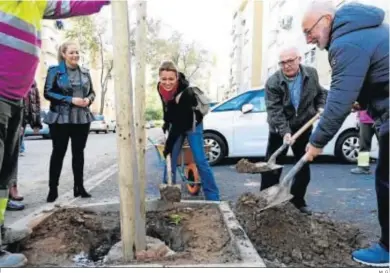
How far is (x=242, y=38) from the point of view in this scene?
48.2 metres

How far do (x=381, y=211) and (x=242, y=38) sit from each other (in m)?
46.7

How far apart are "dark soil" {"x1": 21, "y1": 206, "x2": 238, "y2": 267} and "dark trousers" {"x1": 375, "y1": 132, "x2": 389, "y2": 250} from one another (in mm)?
1090

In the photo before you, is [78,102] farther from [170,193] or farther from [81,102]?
[170,193]

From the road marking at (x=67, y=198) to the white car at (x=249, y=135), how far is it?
210 centimetres

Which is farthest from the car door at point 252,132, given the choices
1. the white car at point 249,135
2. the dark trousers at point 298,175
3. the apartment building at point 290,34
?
the dark trousers at point 298,175

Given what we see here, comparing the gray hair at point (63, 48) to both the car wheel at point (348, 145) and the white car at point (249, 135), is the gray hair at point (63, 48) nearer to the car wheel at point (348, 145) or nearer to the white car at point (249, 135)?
→ the white car at point (249, 135)

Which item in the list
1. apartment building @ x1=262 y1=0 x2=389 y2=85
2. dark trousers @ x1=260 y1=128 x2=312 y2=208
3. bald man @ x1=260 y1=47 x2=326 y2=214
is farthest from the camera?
apartment building @ x1=262 y1=0 x2=389 y2=85

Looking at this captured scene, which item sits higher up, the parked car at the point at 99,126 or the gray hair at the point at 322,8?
the gray hair at the point at 322,8

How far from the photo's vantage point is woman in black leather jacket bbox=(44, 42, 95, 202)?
4.98 m

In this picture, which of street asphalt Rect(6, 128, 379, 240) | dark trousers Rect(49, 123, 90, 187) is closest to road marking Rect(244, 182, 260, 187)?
street asphalt Rect(6, 128, 379, 240)

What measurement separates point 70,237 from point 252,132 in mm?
5804

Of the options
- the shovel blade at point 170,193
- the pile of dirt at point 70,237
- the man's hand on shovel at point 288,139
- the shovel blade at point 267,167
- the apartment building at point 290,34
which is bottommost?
the pile of dirt at point 70,237

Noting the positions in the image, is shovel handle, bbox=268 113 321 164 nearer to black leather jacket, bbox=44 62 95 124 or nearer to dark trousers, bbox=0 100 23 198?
black leather jacket, bbox=44 62 95 124

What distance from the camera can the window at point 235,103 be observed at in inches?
354
